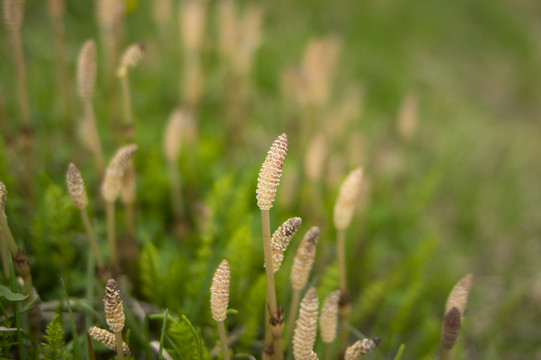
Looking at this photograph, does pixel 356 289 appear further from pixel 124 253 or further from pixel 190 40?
pixel 190 40

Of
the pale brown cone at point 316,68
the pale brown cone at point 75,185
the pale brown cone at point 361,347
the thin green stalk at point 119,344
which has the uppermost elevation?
the pale brown cone at point 316,68

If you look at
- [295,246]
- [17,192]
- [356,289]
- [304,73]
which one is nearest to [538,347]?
[356,289]

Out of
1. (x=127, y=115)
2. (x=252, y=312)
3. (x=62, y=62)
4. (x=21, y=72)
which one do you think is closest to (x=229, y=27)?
(x=62, y=62)

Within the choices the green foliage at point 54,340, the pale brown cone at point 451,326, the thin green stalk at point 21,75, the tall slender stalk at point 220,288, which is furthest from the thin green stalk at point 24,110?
the pale brown cone at point 451,326

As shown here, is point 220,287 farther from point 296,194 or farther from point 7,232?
point 296,194

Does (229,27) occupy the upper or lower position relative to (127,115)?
upper

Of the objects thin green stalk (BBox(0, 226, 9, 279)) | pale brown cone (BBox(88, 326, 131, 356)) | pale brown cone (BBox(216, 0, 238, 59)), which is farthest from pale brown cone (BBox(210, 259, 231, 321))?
pale brown cone (BBox(216, 0, 238, 59))

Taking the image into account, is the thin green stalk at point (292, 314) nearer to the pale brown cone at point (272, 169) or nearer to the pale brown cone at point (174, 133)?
the pale brown cone at point (272, 169)
